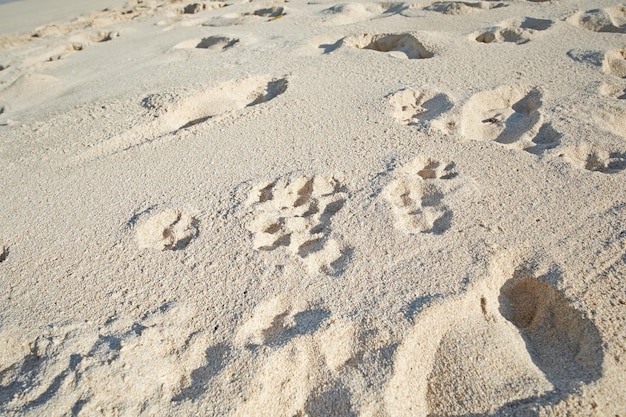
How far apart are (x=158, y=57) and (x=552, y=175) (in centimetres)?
305

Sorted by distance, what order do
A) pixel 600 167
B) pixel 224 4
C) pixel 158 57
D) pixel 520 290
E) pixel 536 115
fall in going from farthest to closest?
pixel 224 4, pixel 158 57, pixel 536 115, pixel 600 167, pixel 520 290

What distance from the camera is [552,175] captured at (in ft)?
5.89

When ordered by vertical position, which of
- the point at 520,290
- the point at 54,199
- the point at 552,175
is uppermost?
the point at 54,199

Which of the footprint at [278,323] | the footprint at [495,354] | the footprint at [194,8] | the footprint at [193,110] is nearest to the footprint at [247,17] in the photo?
the footprint at [194,8]

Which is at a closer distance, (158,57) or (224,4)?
(158,57)

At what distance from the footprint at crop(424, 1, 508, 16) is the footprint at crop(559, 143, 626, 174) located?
229cm

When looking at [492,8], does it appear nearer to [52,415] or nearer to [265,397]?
[265,397]

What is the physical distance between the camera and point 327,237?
1.59 metres

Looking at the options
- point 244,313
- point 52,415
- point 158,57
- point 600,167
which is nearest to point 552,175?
point 600,167

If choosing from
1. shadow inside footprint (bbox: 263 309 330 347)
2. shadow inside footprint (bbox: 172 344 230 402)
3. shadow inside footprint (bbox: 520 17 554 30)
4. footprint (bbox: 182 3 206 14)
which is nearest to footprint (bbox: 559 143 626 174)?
shadow inside footprint (bbox: 263 309 330 347)

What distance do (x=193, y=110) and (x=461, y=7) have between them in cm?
257

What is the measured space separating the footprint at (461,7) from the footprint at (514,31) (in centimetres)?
43

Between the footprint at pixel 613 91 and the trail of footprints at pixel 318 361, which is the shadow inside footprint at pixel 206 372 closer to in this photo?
the trail of footprints at pixel 318 361

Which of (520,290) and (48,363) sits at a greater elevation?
(48,363)
